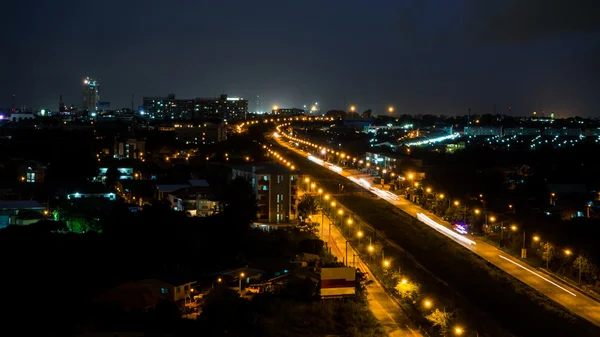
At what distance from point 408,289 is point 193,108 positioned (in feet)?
137

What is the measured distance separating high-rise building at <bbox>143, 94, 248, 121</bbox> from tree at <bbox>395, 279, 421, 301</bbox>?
132 feet

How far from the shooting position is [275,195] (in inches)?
423

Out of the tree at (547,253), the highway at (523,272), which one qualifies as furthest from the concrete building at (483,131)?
the tree at (547,253)

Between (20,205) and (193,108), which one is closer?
(20,205)

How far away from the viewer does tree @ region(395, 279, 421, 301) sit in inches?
259

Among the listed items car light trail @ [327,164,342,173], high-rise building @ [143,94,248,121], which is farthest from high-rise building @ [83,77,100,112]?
car light trail @ [327,164,342,173]

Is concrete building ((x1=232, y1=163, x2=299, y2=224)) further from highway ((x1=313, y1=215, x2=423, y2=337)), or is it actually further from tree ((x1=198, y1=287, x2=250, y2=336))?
tree ((x1=198, y1=287, x2=250, y2=336))

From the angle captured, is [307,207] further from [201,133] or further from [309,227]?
[201,133]

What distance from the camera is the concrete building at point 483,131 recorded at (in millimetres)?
37581

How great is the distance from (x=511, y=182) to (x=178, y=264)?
9.22 meters

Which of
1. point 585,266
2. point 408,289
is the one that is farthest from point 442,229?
point 408,289

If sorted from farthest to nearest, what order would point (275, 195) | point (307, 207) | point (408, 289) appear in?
point (307, 207), point (275, 195), point (408, 289)

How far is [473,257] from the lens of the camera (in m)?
8.05

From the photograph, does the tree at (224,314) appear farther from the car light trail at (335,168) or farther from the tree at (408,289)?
the car light trail at (335,168)
